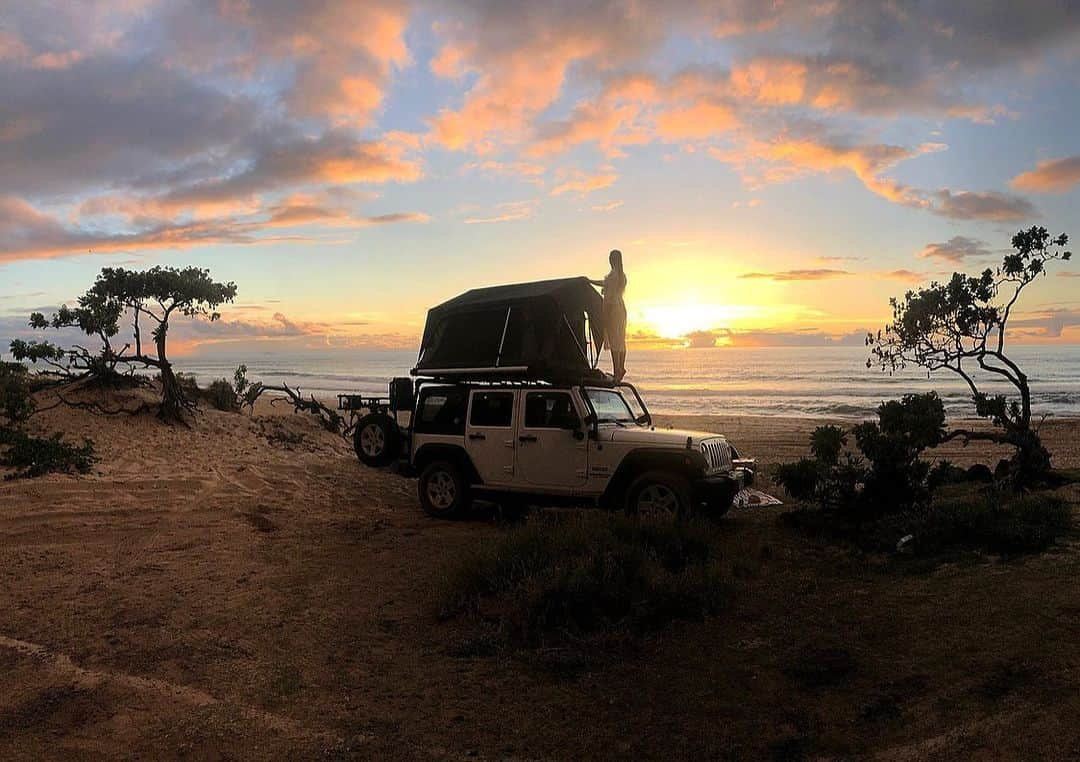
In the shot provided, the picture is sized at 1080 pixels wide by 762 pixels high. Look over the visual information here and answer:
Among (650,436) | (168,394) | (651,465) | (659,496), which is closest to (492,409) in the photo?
(650,436)

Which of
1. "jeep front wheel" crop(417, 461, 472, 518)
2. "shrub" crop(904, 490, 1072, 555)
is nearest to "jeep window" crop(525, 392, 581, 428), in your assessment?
"jeep front wheel" crop(417, 461, 472, 518)

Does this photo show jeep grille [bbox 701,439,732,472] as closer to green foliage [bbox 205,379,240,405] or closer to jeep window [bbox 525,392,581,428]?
jeep window [bbox 525,392,581,428]

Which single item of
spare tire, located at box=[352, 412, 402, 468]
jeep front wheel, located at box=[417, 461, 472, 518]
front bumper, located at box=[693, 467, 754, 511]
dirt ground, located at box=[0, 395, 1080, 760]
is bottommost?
dirt ground, located at box=[0, 395, 1080, 760]

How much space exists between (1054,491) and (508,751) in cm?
917

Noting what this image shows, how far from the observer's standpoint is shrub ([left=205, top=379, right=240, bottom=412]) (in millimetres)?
19203

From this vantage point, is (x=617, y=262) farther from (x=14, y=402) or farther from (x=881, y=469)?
(x=14, y=402)

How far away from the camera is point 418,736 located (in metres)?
4.27

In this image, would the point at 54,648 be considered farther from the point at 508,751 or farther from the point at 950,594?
the point at 950,594

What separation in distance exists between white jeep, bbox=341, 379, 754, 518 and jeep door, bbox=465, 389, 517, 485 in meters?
0.01

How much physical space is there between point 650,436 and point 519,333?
8.13 feet

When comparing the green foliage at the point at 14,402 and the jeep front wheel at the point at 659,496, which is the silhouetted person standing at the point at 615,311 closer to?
the jeep front wheel at the point at 659,496

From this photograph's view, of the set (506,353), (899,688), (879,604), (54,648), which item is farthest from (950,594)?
(54,648)

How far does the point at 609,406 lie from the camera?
33.0 feet

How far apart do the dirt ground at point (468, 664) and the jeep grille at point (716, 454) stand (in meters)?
0.94
